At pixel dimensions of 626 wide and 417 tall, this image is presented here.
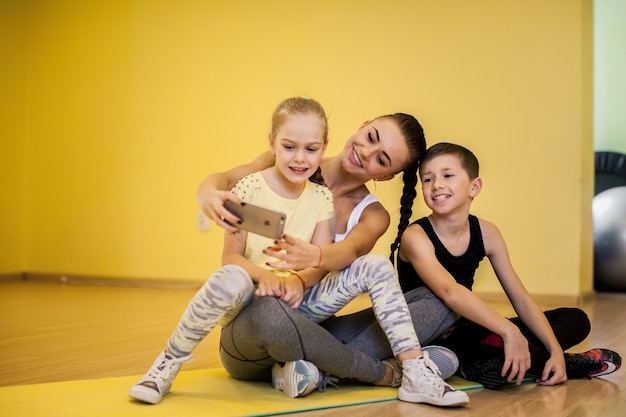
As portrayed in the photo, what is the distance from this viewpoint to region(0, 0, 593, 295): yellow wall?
11.5ft

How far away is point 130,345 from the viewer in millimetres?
2111

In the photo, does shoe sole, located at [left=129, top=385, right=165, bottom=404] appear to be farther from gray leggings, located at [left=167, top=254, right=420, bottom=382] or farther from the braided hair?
the braided hair

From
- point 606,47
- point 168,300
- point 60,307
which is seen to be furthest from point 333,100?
point 606,47

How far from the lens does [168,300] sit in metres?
→ 3.48

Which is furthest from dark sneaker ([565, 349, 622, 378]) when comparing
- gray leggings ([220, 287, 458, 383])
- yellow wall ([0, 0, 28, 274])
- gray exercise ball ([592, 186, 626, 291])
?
yellow wall ([0, 0, 28, 274])

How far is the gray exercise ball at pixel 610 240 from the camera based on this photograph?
4.07 meters

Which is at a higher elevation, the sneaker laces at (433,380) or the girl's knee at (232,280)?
the girl's knee at (232,280)

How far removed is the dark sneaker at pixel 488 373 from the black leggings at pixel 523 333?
2cm

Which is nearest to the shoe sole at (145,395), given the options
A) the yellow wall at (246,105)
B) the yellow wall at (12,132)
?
the yellow wall at (246,105)

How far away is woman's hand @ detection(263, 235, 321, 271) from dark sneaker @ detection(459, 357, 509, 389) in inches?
19.0

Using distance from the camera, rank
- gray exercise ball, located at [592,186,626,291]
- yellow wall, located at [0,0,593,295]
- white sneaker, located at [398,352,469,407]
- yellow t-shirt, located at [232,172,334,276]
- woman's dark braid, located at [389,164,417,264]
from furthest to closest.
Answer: gray exercise ball, located at [592,186,626,291] → yellow wall, located at [0,0,593,295] → woman's dark braid, located at [389,164,417,264] → yellow t-shirt, located at [232,172,334,276] → white sneaker, located at [398,352,469,407]

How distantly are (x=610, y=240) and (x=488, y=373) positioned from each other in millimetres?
2864

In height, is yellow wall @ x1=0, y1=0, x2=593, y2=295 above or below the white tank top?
above

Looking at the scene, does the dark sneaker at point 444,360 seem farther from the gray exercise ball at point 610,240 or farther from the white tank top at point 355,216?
the gray exercise ball at point 610,240
